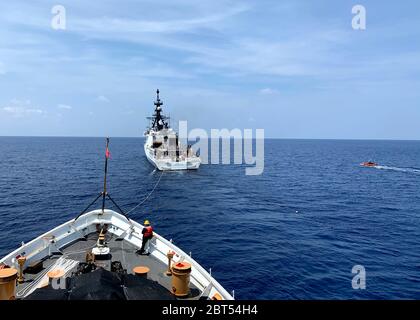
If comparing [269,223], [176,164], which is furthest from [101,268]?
[176,164]

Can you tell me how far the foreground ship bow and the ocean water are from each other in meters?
8.27

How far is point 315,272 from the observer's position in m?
26.4

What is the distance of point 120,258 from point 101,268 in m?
5.51

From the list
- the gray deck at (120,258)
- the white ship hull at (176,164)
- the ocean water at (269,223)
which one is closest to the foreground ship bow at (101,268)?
the gray deck at (120,258)

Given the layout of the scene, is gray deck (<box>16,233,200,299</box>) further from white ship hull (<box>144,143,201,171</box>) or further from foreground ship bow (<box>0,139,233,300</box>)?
white ship hull (<box>144,143,201,171</box>)

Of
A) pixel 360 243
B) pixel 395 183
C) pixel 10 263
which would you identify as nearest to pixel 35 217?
pixel 10 263

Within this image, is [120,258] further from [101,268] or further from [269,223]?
[269,223]

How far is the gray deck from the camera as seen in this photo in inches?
595

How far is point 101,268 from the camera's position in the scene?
12414mm

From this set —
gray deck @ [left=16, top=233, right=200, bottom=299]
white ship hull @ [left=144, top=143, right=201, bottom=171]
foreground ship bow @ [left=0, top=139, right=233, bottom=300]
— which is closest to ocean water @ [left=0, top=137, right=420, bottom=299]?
white ship hull @ [left=144, top=143, right=201, bottom=171]
